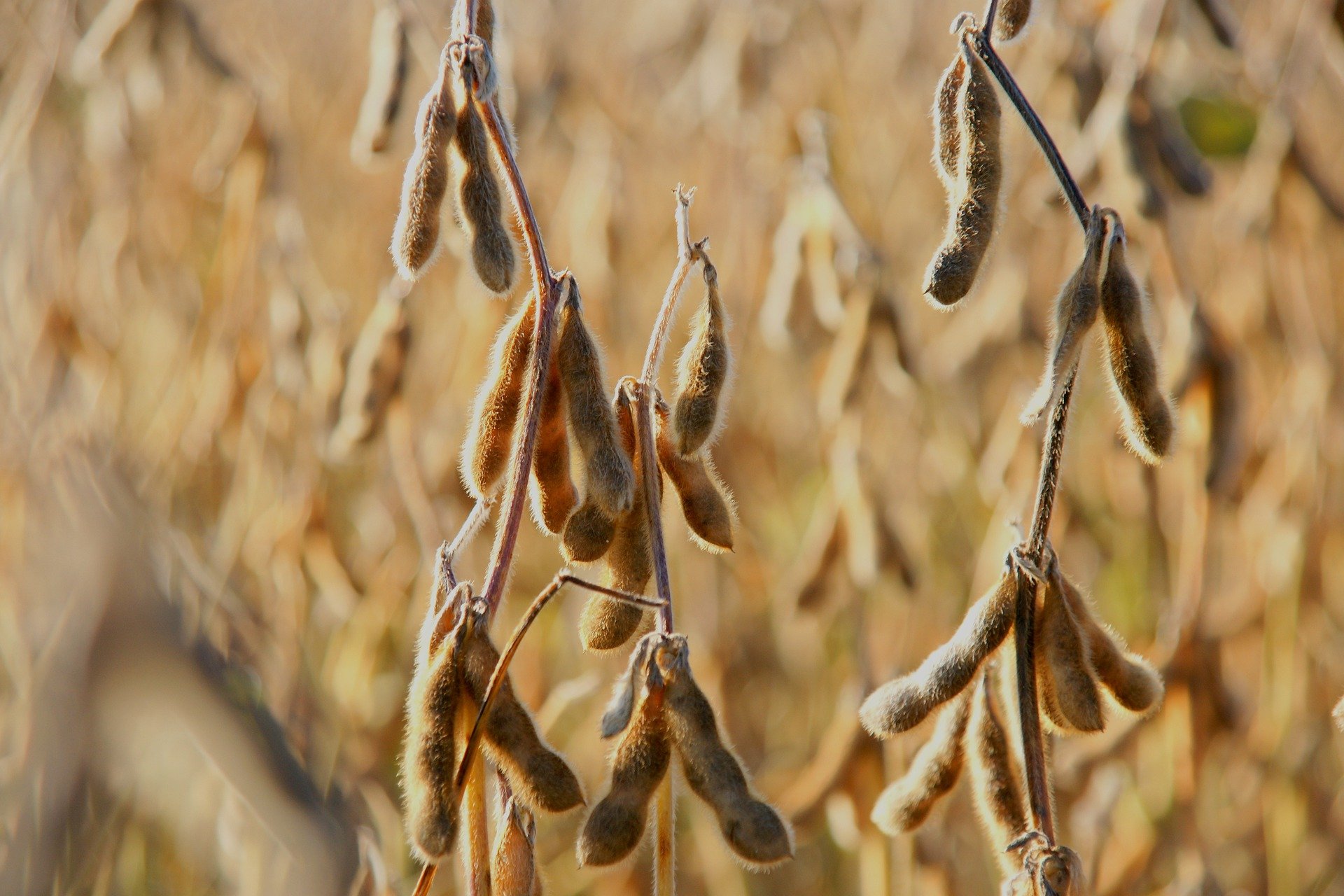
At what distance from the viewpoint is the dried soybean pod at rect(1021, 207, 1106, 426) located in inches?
31.4

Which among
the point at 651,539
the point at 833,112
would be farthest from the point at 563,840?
the point at 833,112

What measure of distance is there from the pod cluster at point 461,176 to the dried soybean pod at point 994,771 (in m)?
0.51

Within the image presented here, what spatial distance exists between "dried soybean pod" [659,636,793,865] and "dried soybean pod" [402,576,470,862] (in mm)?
150

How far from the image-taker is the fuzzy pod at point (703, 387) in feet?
3.05

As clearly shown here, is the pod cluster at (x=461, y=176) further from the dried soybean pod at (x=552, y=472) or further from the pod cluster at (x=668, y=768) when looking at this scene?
the pod cluster at (x=668, y=768)

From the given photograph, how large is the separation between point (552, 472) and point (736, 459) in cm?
198

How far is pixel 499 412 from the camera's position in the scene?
91 cm

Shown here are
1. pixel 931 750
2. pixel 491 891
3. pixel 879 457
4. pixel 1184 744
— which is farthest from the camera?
pixel 879 457

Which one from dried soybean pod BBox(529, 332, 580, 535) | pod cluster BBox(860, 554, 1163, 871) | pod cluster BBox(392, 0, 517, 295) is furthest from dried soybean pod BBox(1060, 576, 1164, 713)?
pod cluster BBox(392, 0, 517, 295)

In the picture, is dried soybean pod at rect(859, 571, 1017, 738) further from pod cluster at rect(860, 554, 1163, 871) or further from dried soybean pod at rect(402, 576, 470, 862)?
dried soybean pod at rect(402, 576, 470, 862)

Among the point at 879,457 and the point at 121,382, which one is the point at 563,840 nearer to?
the point at 879,457

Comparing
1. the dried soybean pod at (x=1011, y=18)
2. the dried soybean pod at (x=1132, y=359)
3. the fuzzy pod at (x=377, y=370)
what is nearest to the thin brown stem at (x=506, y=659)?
the dried soybean pod at (x=1132, y=359)

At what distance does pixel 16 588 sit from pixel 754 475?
171 cm

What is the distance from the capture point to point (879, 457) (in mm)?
2332
